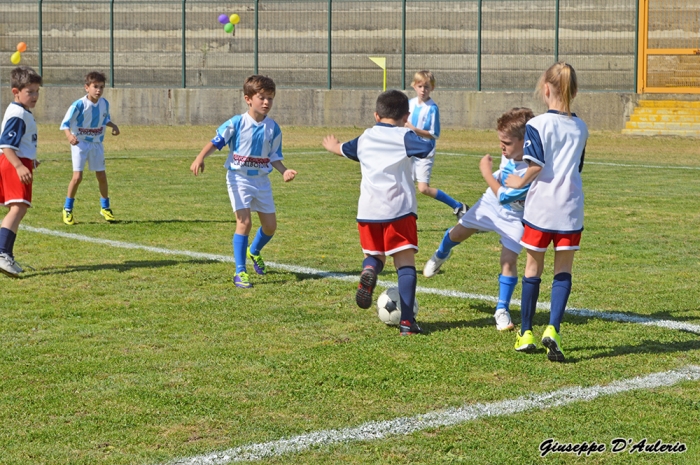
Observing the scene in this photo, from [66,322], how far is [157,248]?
3170 millimetres

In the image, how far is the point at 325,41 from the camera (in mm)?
30141

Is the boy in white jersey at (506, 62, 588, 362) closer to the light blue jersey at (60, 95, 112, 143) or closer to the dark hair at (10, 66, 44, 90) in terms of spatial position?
the dark hair at (10, 66, 44, 90)

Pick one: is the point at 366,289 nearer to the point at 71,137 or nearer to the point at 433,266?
the point at 433,266

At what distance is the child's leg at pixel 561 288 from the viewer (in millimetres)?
5676

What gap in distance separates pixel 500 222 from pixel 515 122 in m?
0.79

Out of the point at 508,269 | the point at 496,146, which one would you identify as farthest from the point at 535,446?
the point at 496,146

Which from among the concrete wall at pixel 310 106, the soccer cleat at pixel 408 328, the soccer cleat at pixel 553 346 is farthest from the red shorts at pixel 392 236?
the concrete wall at pixel 310 106

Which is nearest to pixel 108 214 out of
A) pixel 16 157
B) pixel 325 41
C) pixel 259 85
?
pixel 16 157

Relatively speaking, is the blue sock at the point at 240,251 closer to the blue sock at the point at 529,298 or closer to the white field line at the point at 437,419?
the blue sock at the point at 529,298

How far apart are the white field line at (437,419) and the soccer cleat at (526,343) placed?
64 cm

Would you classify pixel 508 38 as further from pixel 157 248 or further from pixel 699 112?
pixel 157 248

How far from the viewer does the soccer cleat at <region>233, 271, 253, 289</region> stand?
7.79m

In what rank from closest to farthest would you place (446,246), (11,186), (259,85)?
(446,246) → (259,85) → (11,186)

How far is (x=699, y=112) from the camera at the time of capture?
2448 centimetres
